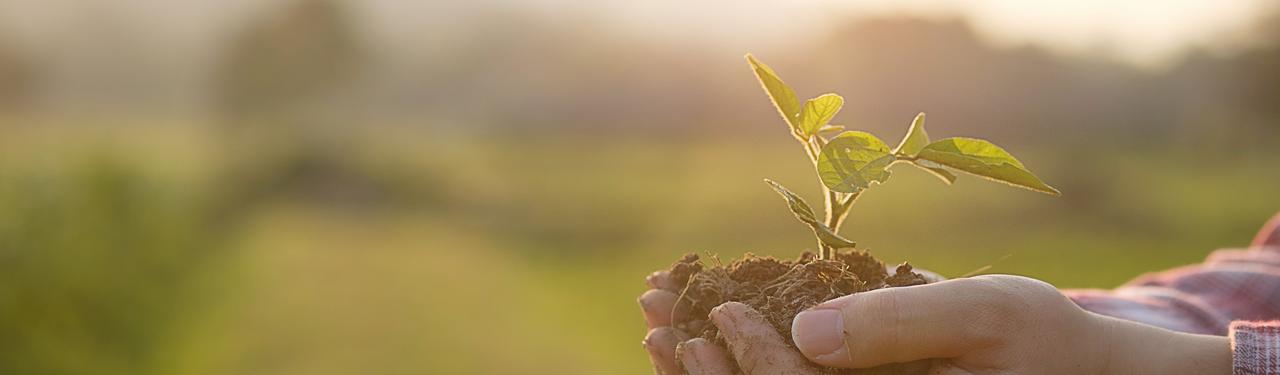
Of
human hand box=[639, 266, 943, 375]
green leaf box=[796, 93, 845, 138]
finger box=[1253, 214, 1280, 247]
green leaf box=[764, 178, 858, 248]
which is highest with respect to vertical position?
green leaf box=[796, 93, 845, 138]

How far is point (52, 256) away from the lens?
20.5 ft

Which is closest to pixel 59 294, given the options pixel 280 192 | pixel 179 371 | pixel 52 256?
pixel 52 256

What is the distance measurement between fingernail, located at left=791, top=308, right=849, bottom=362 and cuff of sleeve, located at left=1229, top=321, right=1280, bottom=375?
668mm

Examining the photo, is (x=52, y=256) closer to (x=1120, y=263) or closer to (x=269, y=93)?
(x=1120, y=263)

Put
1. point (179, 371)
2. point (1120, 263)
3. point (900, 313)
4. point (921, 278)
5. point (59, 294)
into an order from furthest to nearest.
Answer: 1. point (1120, 263)
2. point (179, 371)
3. point (59, 294)
4. point (921, 278)
5. point (900, 313)

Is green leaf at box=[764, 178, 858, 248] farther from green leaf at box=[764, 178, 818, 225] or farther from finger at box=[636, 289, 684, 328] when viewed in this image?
finger at box=[636, 289, 684, 328]

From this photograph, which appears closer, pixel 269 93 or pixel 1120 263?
pixel 1120 263

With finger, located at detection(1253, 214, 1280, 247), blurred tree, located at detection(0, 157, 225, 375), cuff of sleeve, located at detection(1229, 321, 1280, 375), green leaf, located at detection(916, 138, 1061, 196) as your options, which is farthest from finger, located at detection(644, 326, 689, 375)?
blurred tree, located at detection(0, 157, 225, 375)

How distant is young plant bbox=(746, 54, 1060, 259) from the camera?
154cm

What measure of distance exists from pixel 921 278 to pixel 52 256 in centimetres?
633

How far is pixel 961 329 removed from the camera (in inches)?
53.9

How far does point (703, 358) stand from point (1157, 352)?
738 millimetres

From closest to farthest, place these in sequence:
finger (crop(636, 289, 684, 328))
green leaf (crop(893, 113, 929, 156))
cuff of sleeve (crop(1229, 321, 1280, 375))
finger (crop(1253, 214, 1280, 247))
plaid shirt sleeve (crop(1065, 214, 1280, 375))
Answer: cuff of sleeve (crop(1229, 321, 1280, 375)), green leaf (crop(893, 113, 929, 156)), finger (crop(636, 289, 684, 328)), plaid shirt sleeve (crop(1065, 214, 1280, 375)), finger (crop(1253, 214, 1280, 247))

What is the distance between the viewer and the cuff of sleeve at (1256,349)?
1.51 meters
